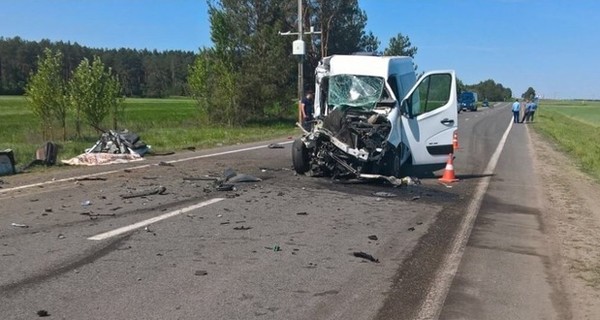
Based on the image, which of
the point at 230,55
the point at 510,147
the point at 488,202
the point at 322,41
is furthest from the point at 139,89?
the point at 488,202

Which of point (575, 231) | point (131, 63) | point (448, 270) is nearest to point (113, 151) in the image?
point (575, 231)

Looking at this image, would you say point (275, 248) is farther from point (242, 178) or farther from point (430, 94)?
point (430, 94)

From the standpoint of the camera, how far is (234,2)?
40.7 meters

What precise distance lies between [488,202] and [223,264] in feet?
19.1

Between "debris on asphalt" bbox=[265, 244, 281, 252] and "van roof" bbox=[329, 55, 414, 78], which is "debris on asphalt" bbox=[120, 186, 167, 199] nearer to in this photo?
"debris on asphalt" bbox=[265, 244, 281, 252]

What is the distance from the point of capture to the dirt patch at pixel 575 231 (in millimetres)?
5266

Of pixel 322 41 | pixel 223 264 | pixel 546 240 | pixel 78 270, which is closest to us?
pixel 78 270

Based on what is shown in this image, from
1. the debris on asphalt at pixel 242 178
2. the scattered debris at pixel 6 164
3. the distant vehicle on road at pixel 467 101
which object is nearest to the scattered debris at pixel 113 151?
the scattered debris at pixel 6 164

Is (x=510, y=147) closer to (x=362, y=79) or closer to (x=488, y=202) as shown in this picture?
(x=362, y=79)

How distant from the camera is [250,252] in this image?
6129mm

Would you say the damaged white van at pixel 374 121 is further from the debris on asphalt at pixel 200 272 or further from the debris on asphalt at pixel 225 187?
the debris on asphalt at pixel 200 272

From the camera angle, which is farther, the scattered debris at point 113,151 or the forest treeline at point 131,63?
the forest treeline at point 131,63

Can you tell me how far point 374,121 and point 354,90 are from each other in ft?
5.06

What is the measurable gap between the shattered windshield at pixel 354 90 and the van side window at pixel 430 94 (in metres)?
0.75
